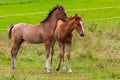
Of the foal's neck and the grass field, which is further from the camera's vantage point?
the foal's neck

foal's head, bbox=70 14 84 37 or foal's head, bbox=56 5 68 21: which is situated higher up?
foal's head, bbox=56 5 68 21

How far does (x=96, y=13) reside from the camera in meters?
29.0

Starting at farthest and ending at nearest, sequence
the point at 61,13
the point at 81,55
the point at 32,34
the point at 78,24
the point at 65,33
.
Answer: the point at 81,55, the point at 65,33, the point at 61,13, the point at 32,34, the point at 78,24

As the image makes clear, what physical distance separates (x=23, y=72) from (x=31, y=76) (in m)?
1.00

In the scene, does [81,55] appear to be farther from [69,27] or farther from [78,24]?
[78,24]

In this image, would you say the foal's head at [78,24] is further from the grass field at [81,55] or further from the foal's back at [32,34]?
the grass field at [81,55]

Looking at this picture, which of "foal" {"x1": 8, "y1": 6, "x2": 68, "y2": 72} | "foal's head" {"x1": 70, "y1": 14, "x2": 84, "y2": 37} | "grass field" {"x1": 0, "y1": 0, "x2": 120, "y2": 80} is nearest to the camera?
"grass field" {"x1": 0, "y1": 0, "x2": 120, "y2": 80}

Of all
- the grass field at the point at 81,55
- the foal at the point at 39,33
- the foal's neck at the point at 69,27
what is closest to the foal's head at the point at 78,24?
the foal's neck at the point at 69,27

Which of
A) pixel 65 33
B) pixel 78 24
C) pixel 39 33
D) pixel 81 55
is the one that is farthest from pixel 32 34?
pixel 81 55

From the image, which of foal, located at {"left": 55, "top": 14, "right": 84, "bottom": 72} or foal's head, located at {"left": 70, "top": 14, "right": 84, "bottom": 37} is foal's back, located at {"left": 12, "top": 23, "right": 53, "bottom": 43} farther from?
foal's head, located at {"left": 70, "top": 14, "right": 84, "bottom": 37}

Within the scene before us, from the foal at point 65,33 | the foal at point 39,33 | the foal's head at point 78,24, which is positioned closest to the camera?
the foal's head at point 78,24

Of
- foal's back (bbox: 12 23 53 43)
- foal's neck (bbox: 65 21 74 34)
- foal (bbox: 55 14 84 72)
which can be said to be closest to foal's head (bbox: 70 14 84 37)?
foal (bbox: 55 14 84 72)

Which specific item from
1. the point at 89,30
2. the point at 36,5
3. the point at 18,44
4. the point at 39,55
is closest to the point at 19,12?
the point at 36,5

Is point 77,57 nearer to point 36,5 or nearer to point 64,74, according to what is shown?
point 64,74
